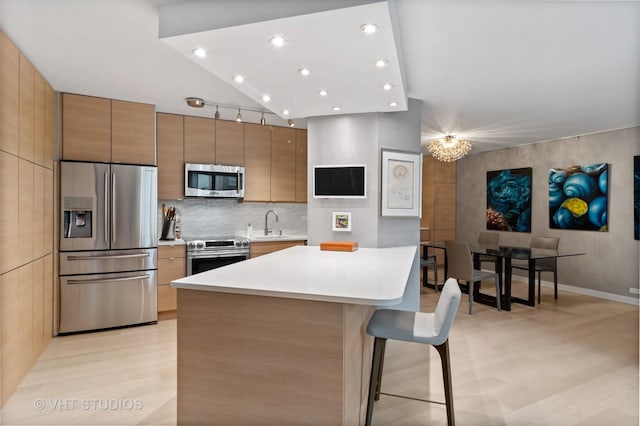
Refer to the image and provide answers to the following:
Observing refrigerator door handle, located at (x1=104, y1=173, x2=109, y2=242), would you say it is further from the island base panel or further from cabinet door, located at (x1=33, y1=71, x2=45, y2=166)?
the island base panel

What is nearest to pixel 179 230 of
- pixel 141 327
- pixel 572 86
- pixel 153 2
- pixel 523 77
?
pixel 141 327

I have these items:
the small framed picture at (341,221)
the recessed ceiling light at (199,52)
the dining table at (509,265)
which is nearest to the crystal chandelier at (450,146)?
the dining table at (509,265)

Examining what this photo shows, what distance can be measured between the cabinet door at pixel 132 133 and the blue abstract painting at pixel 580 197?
5726mm

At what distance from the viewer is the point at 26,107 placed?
2779 mm

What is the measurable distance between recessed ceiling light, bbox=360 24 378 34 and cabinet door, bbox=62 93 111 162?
3107mm

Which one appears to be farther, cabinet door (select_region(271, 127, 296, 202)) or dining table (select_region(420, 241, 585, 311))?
cabinet door (select_region(271, 127, 296, 202))

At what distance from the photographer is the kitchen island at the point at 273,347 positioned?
166 centimetres

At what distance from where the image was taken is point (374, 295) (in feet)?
5.31

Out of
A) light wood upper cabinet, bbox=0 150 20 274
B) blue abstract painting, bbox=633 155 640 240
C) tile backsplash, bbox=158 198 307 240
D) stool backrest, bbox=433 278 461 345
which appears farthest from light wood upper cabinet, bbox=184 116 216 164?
blue abstract painting, bbox=633 155 640 240

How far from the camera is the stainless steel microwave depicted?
179 inches

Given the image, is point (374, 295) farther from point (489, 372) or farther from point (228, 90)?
point (228, 90)

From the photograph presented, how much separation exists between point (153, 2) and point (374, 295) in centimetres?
192

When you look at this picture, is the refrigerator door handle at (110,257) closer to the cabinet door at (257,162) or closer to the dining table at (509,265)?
the cabinet door at (257,162)

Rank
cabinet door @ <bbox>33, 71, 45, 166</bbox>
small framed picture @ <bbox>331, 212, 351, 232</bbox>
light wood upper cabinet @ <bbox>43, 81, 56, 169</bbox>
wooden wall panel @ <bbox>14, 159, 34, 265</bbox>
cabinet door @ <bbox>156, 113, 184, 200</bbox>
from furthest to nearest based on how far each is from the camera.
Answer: cabinet door @ <bbox>156, 113, 184, 200</bbox>, small framed picture @ <bbox>331, 212, 351, 232</bbox>, light wood upper cabinet @ <bbox>43, 81, 56, 169</bbox>, cabinet door @ <bbox>33, 71, 45, 166</bbox>, wooden wall panel @ <bbox>14, 159, 34, 265</bbox>
